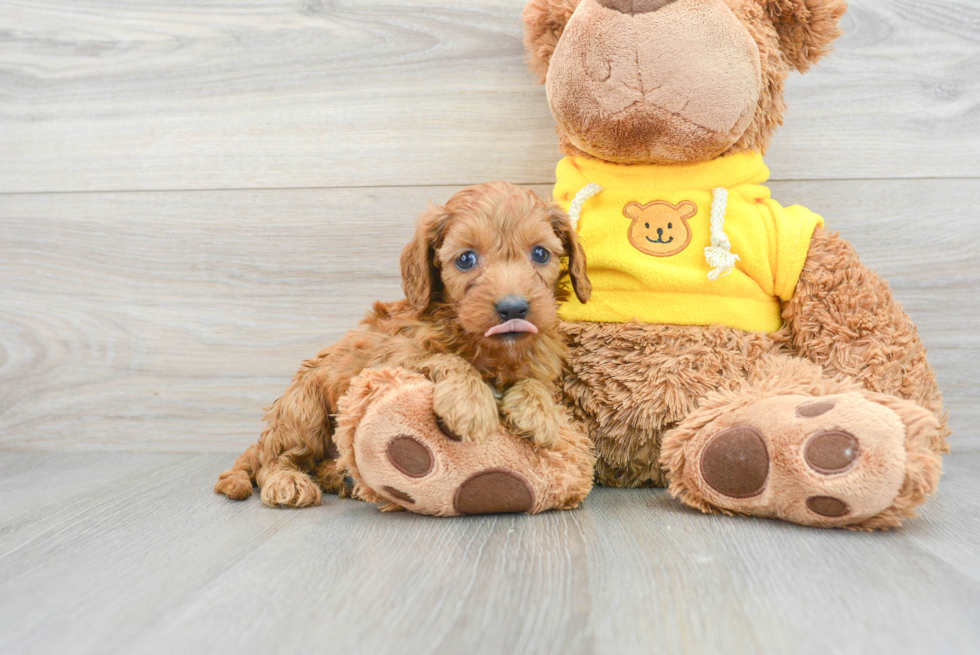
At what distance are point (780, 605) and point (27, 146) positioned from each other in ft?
6.75

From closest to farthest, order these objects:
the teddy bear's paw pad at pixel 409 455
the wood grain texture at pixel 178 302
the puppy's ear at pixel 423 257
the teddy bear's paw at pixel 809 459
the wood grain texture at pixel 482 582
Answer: the wood grain texture at pixel 482 582 < the teddy bear's paw at pixel 809 459 < the teddy bear's paw pad at pixel 409 455 < the puppy's ear at pixel 423 257 < the wood grain texture at pixel 178 302

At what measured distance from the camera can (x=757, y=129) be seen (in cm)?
144

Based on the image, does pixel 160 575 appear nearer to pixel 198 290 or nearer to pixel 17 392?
pixel 198 290

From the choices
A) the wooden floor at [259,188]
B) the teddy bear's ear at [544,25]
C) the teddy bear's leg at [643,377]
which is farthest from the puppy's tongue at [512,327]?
the teddy bear's ear at [544,25]

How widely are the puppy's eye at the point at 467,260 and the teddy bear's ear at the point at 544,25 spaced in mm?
500

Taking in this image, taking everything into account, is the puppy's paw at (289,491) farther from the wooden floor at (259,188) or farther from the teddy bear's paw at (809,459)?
the teddy bear's paw at (809,459)

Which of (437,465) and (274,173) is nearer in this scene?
(437,465)

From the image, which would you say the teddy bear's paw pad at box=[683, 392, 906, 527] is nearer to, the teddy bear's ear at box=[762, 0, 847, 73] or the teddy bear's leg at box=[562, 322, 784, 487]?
the teddy bear's leg at box=[562, 322, 784, 487]

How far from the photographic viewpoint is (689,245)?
1.38 m

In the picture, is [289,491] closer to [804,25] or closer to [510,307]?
[510,307]

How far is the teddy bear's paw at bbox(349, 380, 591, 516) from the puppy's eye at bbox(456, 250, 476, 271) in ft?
0.68

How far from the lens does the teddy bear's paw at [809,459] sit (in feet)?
3.45

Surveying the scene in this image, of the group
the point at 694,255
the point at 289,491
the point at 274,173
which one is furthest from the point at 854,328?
the point at 274,173

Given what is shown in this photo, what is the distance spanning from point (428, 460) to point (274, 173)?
104 cm
